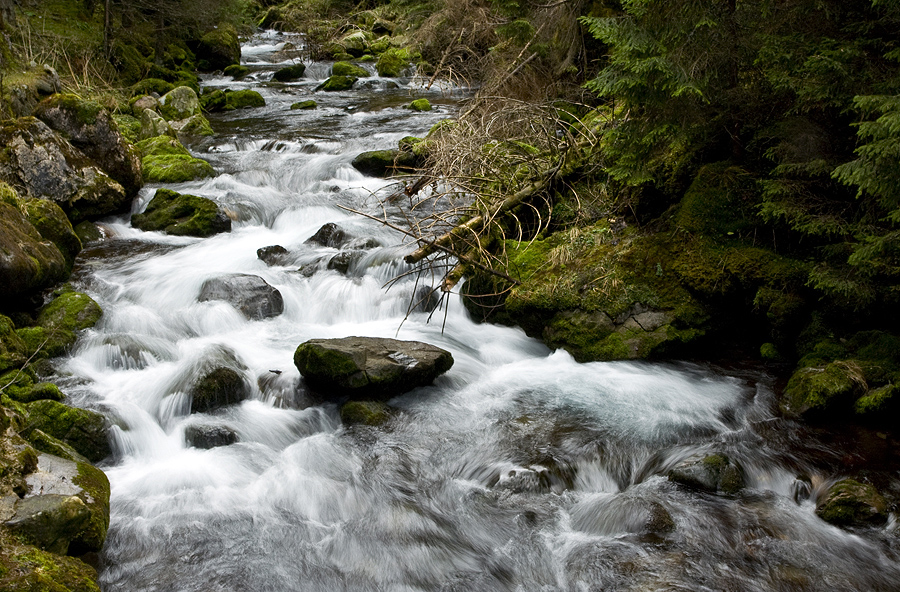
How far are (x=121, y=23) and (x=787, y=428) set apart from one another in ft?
71.7

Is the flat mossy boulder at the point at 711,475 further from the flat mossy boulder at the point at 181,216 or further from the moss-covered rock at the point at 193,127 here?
the moss-covered rock at the point at 193,127

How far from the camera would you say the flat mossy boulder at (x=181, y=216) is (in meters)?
11.0

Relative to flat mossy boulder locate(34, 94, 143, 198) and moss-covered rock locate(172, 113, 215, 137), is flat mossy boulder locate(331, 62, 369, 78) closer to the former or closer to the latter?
moss-covered rock locate(172, 113, 215, 137)

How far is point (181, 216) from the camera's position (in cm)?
1116

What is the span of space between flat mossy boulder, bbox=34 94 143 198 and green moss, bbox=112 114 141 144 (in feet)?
10.6

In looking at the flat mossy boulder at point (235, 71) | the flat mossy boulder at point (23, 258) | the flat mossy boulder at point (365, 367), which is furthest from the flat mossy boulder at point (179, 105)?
the flat mossy boulder at point (365, 367)

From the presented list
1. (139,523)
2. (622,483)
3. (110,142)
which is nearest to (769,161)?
(622,483)

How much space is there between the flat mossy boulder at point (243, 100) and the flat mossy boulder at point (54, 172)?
32.3ft

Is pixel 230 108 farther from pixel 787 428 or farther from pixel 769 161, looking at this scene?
pixel 787 428

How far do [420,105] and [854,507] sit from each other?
15.6m

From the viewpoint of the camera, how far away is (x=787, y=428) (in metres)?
6.06

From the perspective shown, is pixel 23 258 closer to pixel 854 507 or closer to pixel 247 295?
pixel 247 295

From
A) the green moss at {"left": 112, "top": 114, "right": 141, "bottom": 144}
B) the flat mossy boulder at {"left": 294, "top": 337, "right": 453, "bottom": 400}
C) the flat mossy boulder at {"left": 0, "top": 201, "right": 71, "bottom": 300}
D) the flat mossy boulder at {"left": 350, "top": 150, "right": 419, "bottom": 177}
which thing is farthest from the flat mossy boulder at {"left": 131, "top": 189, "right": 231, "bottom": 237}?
the flat mossy boulder at {"left": 294, "top": 337, "right": 453, "bottom": 400}

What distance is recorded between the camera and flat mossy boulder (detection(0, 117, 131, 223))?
9.39m
